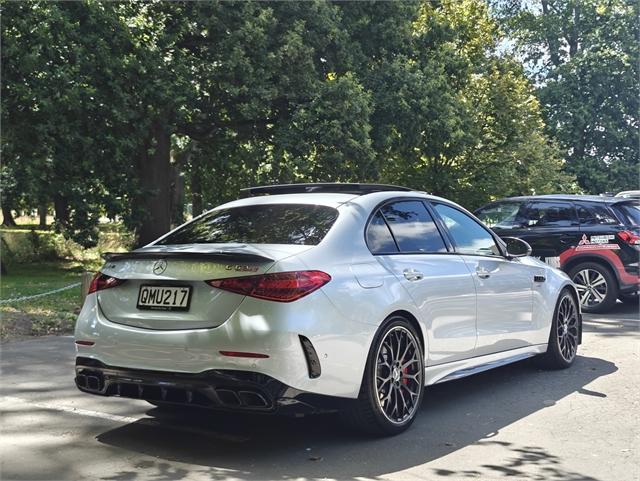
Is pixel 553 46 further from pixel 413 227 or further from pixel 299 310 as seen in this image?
pixel 299 310

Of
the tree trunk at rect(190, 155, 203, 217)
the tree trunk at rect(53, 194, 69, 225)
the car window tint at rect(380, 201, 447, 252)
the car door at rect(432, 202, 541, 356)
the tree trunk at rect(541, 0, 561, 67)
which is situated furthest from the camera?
the tree trunk at rect(541, 0, 561, 67)

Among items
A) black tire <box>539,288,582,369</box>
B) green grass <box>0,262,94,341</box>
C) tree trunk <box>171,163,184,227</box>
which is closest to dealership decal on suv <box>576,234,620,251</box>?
black tire <box>539,288,582,369</box>

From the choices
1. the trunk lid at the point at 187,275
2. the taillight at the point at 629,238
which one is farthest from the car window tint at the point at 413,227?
the taillight at the point at 629,238

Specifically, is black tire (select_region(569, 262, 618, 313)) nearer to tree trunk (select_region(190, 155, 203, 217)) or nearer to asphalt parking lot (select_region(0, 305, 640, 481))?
asphalt parking lot (select_region(0, 305, 640, 481))

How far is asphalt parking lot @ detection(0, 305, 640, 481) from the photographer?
16.0ft

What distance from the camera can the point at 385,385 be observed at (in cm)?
560

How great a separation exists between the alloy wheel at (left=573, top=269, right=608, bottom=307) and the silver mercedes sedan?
651 cm

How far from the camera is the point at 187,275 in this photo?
5219 mm

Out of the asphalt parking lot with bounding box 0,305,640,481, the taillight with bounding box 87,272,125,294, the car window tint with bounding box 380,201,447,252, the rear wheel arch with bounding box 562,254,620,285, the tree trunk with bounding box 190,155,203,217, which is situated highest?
the tree trunk with bounding box 190,155,203,217

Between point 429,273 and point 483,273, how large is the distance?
88 centimetres

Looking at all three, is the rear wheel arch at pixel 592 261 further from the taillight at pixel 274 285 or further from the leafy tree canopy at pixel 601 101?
the leafy tree canopy at pixel 601 101

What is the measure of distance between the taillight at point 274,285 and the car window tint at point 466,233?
6.70 ft

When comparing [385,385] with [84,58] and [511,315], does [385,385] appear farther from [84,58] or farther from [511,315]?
[84,58]

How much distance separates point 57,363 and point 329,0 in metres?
15.8
